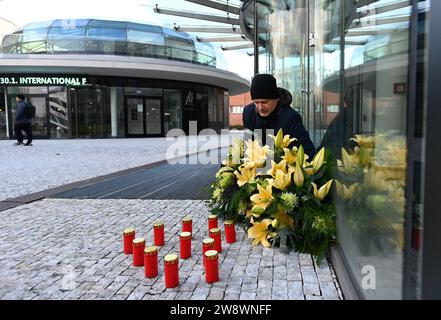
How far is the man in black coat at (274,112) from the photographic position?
4.05 meters

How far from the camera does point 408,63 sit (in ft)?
5.01

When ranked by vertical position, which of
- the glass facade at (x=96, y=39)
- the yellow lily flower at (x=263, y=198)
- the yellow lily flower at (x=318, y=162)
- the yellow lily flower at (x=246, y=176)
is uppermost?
the glass facade at (x=96, y=39)

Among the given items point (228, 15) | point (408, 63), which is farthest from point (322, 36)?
point (228, 15)

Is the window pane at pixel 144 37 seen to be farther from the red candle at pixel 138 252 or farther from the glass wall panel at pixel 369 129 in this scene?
the red candle at pixel 138 252

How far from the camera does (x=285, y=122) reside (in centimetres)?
420

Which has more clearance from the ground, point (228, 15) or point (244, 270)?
point (228, 15)

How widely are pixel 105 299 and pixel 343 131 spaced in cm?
210

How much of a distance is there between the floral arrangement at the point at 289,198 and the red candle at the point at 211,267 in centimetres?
78

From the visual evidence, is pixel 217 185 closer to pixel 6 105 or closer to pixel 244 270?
pixel 244 270

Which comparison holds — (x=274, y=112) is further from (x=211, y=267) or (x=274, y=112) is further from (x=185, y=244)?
(x=211, y=267)

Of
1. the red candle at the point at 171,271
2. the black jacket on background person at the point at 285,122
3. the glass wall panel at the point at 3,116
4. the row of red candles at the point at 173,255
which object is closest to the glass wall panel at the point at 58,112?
the glass wall panel at the point at 3,116

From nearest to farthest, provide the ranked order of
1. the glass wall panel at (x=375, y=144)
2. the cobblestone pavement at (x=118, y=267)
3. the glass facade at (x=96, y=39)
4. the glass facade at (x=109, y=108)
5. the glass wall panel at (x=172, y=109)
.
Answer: the glass wall panel at (x=375, y=144) → the cobblestone pavement at (x=118, y=267) → the glass facade at (x=96, y=39) → the glass facade at (x=109, y=108) → the glass wall panel at (x=172, y=109)

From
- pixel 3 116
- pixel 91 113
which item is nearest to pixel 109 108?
pixel 91 113

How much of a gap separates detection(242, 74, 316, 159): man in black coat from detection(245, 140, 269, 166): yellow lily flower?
13.6 inches
